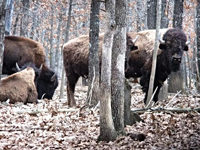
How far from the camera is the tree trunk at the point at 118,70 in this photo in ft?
20.6

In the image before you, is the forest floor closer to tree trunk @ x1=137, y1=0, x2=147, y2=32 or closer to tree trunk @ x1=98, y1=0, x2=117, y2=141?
tree trunk @ x1=98, y1=0, x2=117, y2=141

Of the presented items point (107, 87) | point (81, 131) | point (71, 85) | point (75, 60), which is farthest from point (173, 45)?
point (107, 87)

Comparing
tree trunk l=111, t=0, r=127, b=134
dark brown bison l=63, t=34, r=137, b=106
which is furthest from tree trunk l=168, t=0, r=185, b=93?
tree trunk l=111, t=0, r=127, b=134

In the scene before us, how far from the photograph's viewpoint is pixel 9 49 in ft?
50.0

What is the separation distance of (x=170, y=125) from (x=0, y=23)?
4.07 metres

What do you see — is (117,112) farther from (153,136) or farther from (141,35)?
(141,35)

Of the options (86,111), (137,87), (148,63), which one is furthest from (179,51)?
(137,87)

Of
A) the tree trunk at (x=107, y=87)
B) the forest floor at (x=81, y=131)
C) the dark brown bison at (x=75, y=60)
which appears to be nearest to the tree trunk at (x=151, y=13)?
the dark brown bison at (x=75, y=60)

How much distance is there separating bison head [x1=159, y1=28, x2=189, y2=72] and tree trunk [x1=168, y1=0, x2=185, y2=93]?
1871 mm

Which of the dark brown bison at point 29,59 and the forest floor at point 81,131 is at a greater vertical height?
the dark brown bison at point 29,59

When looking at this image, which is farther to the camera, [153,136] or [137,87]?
[137,87]

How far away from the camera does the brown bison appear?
11773 mm

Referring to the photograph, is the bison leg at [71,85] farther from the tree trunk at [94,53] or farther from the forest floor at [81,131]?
the forest floor at [81,131]

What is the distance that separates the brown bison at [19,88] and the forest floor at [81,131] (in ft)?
7.71
